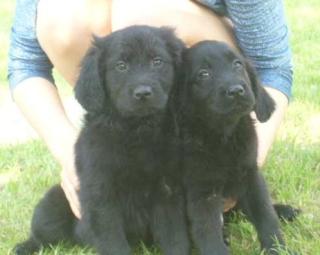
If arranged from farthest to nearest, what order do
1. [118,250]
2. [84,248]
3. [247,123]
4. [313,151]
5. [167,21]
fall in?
[313,151], [167,21], [84,248], [247,123], [118,250]

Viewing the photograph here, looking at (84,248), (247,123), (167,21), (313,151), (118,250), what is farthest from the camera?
(313,151)

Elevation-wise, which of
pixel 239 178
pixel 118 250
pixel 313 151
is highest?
pixel 239 178

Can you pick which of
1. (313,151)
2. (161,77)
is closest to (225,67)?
(161,77)

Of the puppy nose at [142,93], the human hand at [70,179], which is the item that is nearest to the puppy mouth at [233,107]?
the puppy nose at [142,93]

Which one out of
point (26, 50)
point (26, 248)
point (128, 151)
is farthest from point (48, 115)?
point (128, 151)

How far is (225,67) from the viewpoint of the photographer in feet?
7.98

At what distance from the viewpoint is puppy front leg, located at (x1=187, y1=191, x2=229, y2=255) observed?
2379 mm

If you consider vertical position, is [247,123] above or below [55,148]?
above

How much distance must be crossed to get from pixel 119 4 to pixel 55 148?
69 centimetres

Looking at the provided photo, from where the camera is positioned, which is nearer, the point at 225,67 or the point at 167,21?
the point at 225,67

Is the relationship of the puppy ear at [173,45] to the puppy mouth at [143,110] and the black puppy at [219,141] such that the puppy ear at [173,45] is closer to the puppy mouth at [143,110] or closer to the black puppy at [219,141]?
the black puppy at [219,141]

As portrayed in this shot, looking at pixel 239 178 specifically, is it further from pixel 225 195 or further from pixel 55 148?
pixel 55 148

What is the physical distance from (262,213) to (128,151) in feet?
1.78

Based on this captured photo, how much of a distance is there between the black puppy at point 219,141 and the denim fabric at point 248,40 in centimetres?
47
